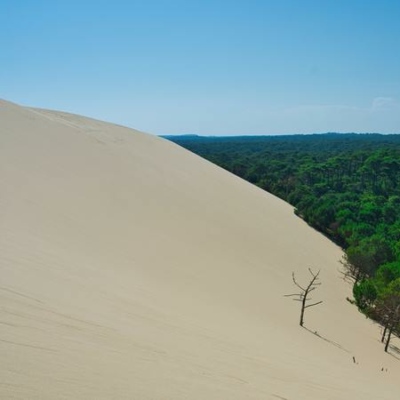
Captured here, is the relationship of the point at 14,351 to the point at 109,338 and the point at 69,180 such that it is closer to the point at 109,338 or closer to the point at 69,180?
the point at 109,338

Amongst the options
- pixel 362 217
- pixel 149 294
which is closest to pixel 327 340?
pixel 149 294

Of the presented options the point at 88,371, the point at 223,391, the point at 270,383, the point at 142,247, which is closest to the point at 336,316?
the point at 142,247

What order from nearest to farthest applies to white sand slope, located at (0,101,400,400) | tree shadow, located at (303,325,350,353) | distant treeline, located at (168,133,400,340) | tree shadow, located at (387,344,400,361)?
white sand slope, located at (0,101,400,400) < tree shadow, located at (303,325,350,353) < tree shadow, located at (387,344,400,361) < distant treeline, located at (168,133,400,340)

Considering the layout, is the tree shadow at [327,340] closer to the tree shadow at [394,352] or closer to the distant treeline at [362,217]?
the tree shadow at [394,352]

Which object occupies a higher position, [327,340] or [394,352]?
[327,340]

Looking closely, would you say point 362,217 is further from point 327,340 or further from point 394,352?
point 327,340

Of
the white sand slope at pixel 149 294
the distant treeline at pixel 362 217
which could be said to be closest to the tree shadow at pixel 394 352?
the white sand slope at pixel 149 294

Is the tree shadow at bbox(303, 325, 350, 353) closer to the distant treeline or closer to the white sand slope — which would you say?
the white sand slope

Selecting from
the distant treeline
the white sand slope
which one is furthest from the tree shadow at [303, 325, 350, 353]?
the distant treeline
